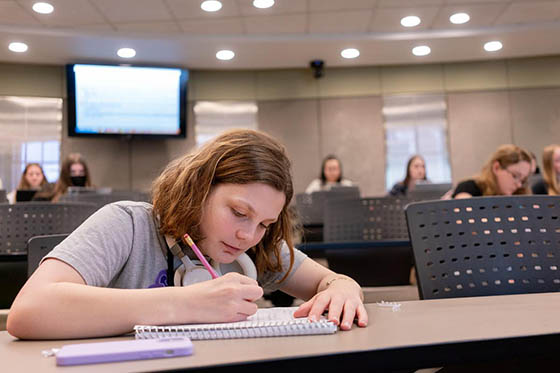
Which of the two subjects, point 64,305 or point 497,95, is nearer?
point 64,305

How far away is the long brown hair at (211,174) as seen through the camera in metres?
1.07

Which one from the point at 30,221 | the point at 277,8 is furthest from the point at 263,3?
the point at 30,221

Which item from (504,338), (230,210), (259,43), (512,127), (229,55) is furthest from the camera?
(512,127)

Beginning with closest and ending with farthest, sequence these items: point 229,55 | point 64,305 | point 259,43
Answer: point 64,305, point 259,43, point 229,55

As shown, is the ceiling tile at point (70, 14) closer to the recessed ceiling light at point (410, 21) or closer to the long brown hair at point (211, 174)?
the recessed ceiling light at point (410, 21)

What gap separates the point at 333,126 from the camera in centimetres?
670

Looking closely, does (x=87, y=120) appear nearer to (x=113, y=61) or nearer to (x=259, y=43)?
(x=113, y=61)

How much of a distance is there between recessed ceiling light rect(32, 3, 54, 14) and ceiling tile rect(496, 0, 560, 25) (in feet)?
13.5

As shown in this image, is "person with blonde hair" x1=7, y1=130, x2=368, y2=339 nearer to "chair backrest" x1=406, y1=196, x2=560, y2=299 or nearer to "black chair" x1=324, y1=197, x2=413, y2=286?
"chair backrest" x1=406, y1=196, x2=560, y2=299

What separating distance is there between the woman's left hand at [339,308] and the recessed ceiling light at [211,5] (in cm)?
402

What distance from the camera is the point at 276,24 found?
16.8 feet

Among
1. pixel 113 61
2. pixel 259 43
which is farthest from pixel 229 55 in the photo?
pixel 113 61

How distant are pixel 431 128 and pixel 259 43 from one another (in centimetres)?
254

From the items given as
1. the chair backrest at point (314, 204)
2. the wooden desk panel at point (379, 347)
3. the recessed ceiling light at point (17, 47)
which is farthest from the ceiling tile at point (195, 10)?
the wooden desk panel at point (379, 347)
